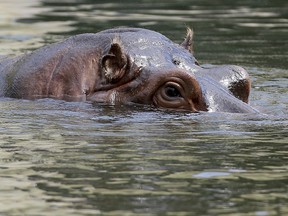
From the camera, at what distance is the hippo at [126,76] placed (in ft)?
26.2

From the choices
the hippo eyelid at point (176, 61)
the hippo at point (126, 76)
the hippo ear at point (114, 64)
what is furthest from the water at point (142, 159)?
the hippo eyelid at point (176, 61)

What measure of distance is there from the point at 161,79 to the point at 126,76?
1.17ft

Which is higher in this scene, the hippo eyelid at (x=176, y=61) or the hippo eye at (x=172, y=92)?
the hippo eyelid at (x=176, y=61)

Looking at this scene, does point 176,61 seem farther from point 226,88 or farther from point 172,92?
point 226,88

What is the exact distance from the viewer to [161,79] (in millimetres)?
8055

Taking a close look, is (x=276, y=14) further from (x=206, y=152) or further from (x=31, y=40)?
(x=206, y=152)

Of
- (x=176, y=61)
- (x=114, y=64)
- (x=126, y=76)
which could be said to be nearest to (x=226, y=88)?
(x=176, y=61)

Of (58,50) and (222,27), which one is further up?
(58,50)

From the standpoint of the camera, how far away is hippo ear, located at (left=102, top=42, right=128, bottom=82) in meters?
8.20

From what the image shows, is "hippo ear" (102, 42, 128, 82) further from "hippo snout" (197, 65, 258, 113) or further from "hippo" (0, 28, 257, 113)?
"hippo snout" (197, 65, 258, 113)

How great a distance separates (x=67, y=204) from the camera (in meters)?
5.02

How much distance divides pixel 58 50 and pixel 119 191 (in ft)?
11.5

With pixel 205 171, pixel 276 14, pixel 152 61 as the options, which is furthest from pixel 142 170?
pixel 276 14

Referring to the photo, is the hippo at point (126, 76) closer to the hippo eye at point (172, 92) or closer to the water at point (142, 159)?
the hippo eye at point (172, 92)
